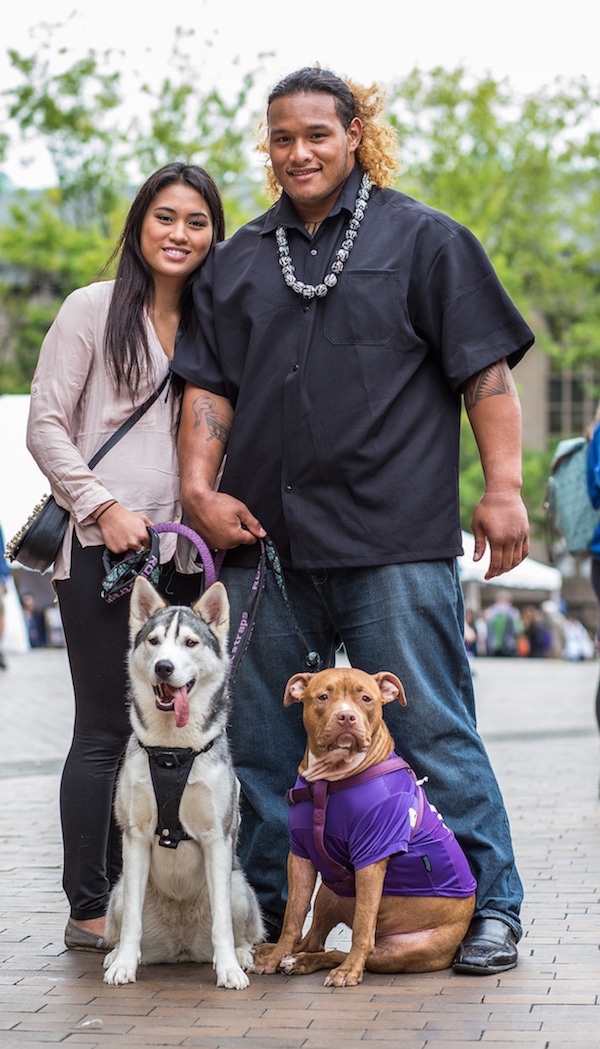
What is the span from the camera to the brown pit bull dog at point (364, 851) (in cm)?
385

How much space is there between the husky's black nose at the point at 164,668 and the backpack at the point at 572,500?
453cm

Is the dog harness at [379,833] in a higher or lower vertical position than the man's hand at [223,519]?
lower

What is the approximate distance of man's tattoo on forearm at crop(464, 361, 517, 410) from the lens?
4.16m

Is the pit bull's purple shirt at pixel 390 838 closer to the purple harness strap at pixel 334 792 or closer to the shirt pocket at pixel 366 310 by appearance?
the purple harness strap at pixel 334 792

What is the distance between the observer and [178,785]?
3.92 m

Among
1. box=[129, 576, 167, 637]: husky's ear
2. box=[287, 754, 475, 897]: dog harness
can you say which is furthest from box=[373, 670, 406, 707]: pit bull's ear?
box=[129, 576, 167, 637]: husky's ear

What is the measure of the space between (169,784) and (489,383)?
1.57 meters

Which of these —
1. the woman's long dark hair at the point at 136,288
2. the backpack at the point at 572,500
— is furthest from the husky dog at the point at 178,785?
the backpack at the point at 572,500

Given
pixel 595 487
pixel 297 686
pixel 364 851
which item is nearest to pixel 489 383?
pixel 297 686

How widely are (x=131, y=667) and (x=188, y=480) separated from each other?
657 millimetres

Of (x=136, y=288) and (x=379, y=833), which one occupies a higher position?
(x=136, y=288)

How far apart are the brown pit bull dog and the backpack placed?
13.6 ft

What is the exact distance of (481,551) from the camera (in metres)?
4.28

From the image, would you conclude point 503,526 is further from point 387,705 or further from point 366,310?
point 366,310
